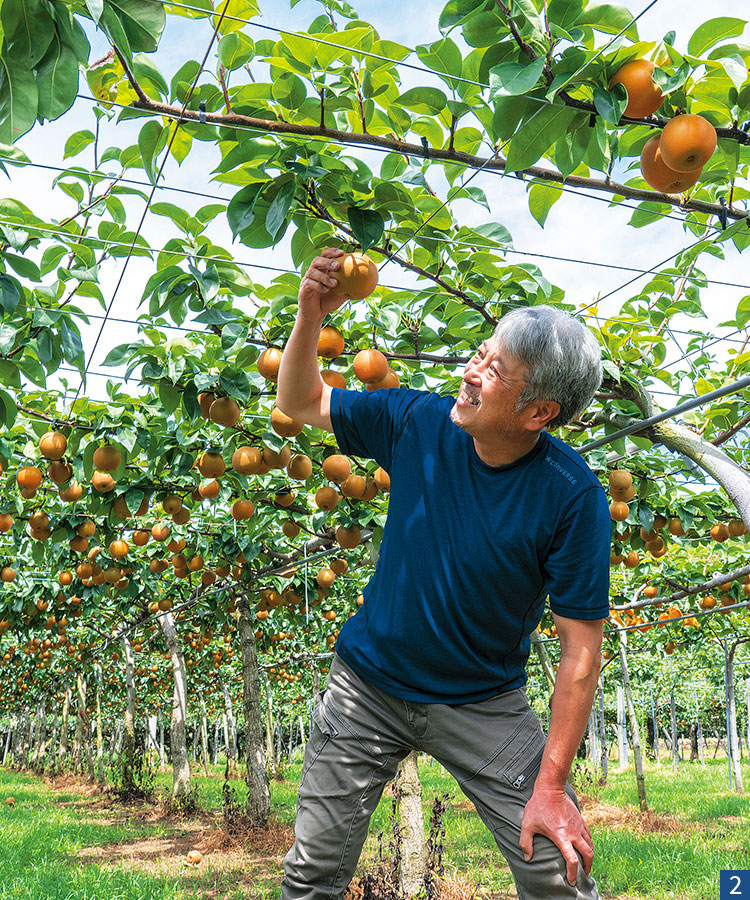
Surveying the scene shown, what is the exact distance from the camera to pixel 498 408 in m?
1.62

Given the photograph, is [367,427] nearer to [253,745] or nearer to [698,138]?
[698,138]

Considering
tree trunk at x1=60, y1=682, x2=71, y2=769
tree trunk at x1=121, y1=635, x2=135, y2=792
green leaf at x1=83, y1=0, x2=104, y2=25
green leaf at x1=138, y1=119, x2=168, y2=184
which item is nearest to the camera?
green leaf at x1=83, y1=0, x2=104, y2=25

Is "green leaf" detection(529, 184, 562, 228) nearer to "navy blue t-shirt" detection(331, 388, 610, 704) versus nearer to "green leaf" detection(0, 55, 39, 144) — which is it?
"navy blue t-shirt" detection(331, 388, 610, 704)

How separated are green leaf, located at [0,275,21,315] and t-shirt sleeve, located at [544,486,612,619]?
2.07 metres

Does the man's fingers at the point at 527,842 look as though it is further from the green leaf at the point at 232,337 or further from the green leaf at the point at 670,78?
the green leaf at the point at 232,337

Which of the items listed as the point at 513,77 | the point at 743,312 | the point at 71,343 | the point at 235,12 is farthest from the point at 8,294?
the point at 743,312

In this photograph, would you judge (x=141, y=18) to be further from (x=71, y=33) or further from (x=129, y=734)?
(x=129, y=734)

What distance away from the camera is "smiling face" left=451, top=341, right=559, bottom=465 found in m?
1.61

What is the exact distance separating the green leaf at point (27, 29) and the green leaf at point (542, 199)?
1271mm

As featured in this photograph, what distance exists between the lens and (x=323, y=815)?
1.60m

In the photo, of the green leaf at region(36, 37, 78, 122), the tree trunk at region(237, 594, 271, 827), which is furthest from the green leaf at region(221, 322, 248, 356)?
the tree trunk at region(237, 594, 271, 827)

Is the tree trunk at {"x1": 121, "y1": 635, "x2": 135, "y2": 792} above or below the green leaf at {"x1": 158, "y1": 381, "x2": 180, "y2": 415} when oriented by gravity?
below

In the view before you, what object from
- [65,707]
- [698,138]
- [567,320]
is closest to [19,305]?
[567,320]

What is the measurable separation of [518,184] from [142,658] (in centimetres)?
1952
